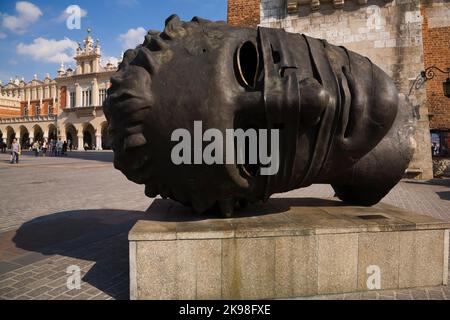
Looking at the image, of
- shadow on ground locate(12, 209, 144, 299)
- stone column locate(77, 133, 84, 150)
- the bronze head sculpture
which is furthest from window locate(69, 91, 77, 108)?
the bronze head sculpture

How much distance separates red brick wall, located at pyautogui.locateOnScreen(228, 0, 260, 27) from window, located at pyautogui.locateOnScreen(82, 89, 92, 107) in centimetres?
4464

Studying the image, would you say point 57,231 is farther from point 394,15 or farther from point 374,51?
point 394,15

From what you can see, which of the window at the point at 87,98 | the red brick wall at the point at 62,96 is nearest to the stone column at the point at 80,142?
the window at the point at 87,98

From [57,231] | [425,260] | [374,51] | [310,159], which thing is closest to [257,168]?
[310,159]

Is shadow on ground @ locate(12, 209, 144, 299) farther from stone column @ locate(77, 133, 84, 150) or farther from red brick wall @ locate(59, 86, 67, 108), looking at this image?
red brick wall @ locate(59, 86, 67, 108)

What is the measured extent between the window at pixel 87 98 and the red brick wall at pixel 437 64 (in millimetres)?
49587

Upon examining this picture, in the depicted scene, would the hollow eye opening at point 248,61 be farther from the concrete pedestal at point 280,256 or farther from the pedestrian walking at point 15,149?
the pedestrian walking at point 15,149

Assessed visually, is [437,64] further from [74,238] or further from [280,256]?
[74,238]

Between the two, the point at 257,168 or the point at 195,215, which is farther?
the point at 195,215

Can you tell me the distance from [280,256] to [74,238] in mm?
3173

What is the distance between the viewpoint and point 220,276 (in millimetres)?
2775

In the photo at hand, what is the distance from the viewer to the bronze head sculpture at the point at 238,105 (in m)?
2.55

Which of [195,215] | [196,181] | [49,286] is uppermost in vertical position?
[196,181]

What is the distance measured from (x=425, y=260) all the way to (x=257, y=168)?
1.83 m
